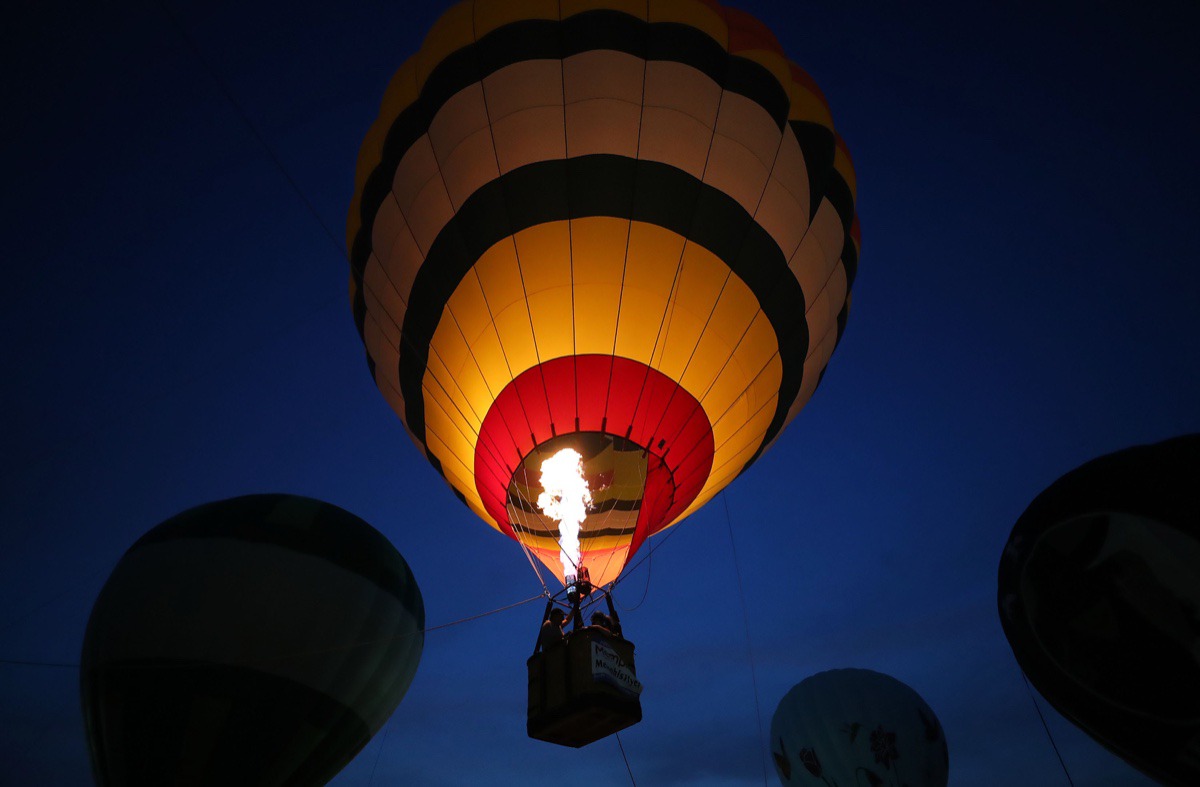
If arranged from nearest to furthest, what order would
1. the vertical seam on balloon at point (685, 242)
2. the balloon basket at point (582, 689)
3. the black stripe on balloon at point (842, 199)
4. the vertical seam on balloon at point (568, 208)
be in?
the balloon basket at point (582, 689), the vertical seam on balloon at point (568, 208), the vertical seam on balloon at point (685, 242), the black stripe on balloon at point (842, 199)

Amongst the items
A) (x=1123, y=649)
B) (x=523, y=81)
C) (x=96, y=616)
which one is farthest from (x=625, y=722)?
(x=523, y=81)

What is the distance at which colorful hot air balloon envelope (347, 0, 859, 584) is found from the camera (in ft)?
14.3

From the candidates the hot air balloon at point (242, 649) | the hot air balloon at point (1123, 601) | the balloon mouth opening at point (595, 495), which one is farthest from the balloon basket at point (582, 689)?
the hot air balloon at point (1123, 601)

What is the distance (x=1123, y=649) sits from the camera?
1567mm

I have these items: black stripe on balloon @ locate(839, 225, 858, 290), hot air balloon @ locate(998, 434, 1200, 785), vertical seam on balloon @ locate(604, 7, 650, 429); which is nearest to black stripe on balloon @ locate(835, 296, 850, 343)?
black stripe on balloon @ locate(839, 225, 858, 290)

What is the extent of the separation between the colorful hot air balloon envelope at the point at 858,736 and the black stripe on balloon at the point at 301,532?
5703mm

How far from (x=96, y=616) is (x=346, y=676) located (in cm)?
126

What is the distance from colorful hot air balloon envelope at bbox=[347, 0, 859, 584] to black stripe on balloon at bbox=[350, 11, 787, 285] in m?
0.02

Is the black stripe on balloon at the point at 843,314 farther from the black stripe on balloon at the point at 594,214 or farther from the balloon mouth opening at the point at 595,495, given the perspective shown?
the balloon mouth opening at the point at 595,495

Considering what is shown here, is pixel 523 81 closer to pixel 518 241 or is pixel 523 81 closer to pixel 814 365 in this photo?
pixel 518 241

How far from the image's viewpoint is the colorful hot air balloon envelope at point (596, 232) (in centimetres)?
437

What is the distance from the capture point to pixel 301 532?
3283 mm

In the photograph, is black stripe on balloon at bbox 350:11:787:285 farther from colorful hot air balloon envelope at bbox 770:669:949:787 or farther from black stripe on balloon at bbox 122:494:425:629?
colorful hot air balloon envelope at bbox 770:669:949:787

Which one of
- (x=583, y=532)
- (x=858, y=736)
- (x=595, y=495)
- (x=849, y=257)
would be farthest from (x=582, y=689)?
(x=858, y=736)
